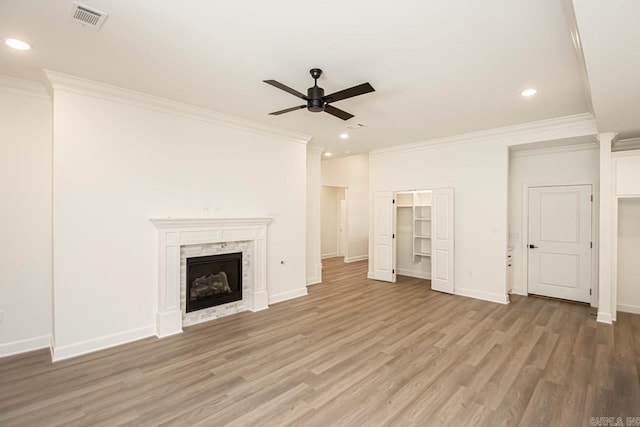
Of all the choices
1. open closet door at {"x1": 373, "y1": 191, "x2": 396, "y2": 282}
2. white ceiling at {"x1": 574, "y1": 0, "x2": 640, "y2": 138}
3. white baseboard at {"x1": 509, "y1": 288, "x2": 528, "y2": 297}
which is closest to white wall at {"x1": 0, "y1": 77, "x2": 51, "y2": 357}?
white ceiling at {"x1": 574, "y1": 0, "x2": 640, "y2": 138}

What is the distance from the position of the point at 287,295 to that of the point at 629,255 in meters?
5.56

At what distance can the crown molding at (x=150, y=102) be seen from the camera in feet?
10.7

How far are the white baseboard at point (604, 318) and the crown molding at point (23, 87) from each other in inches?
308

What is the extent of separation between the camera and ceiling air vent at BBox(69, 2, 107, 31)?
218 centimetres

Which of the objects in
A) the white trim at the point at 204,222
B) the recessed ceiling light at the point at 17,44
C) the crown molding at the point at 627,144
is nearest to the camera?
the recessed ceiling light at the point at 17,44

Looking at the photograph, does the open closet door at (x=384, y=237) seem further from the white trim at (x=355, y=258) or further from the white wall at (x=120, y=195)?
the white wall at (x=120, y=195)

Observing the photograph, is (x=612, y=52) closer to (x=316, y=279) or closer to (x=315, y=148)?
(x=315, y=148)

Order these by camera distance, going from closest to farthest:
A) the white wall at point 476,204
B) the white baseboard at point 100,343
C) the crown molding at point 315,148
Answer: the white baseboard at point 100,343
the white wall at point 476,204
the crown molding at point 315,148

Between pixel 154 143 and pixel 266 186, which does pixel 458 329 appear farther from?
pixel 154 143

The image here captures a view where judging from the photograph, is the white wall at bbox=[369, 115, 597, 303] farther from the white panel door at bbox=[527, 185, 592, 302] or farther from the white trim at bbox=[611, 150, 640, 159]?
the white panel door at bbox=[527, 185, 592, 302]

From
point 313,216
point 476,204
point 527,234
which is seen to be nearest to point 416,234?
point 476,204

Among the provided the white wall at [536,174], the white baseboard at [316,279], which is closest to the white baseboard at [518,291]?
the white wall at [536,174]

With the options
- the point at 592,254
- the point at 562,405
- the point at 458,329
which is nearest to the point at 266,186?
the point at 458,329

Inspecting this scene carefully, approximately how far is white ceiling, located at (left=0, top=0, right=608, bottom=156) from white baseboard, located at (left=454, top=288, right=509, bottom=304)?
10.1ft
